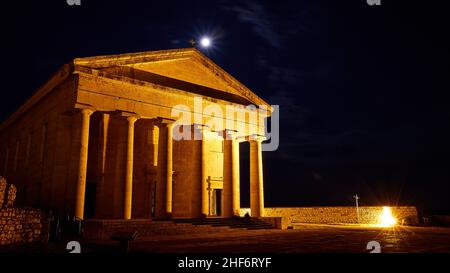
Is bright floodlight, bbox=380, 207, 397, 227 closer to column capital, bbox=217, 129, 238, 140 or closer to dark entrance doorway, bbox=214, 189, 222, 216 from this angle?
dark entrance doorway, bbox=214, 189, 222, 216

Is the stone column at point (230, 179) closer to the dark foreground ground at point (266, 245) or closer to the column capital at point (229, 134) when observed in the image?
the column capital at point (229, 134)

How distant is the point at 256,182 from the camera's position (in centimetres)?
2481

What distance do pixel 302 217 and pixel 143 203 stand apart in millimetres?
16592

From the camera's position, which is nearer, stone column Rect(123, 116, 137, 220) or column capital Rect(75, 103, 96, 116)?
column capital Rect(75, 103, 96, 116)

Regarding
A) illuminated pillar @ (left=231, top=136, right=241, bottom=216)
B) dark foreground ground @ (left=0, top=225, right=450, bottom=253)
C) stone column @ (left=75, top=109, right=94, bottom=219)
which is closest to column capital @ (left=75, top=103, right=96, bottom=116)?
stone column @ (left=75, top=109, right=94, bottom=219)

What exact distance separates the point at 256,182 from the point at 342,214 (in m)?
11.7

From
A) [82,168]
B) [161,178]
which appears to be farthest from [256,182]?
[82,168]

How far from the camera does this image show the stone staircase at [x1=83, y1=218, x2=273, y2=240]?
1556cm

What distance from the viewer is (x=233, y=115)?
2405 cm

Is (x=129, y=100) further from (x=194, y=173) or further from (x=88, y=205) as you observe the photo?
(x=88, y=205)

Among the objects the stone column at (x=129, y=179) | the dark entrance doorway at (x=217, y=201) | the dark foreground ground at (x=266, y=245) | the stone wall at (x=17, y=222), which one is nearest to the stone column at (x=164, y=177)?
the stone column at (x=129, y=179)

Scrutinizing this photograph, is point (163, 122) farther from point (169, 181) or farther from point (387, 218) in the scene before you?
point (387, 218)

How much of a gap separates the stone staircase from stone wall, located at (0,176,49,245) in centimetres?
260
